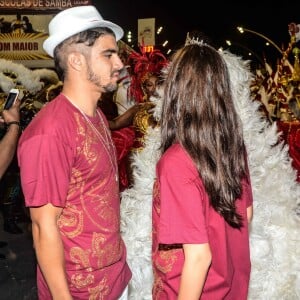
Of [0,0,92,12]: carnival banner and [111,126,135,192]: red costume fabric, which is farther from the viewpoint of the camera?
[0,0,92,12]: carnival banner

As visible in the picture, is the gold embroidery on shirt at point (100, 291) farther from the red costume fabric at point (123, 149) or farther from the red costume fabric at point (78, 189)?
the red costume fabric at point (123, 149)

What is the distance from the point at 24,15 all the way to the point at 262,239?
11.6 m

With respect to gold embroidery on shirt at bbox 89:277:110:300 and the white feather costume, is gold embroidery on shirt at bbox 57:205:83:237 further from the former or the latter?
the white feather costume

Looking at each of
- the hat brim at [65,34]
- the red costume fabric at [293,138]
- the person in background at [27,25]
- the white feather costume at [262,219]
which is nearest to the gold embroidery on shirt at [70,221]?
the hat brim at [65,34]

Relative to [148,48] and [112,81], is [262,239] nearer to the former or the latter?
[112,81]

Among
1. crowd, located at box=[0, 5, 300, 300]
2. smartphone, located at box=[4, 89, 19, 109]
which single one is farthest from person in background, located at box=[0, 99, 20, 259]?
crowd, located at box=[0, 5, 300, 300]

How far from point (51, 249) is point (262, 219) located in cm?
184

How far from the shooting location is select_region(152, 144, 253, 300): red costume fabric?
→ 1.69m

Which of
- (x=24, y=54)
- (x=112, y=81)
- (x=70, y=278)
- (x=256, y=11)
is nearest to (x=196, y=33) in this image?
(x=112, y=81)

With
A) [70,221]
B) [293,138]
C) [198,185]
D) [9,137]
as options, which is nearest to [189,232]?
[198,185]

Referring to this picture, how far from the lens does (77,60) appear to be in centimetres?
207

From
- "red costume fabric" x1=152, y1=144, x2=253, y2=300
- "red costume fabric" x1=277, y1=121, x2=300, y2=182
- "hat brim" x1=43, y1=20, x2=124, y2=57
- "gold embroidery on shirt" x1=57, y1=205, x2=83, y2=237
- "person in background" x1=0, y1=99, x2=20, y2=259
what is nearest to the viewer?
"red costume fabric" x1=152, y1=144, x2=253, y2=300

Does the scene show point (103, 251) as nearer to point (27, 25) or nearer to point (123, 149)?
point (123, 149)

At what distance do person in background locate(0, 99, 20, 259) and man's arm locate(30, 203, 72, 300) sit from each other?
1.08 m
